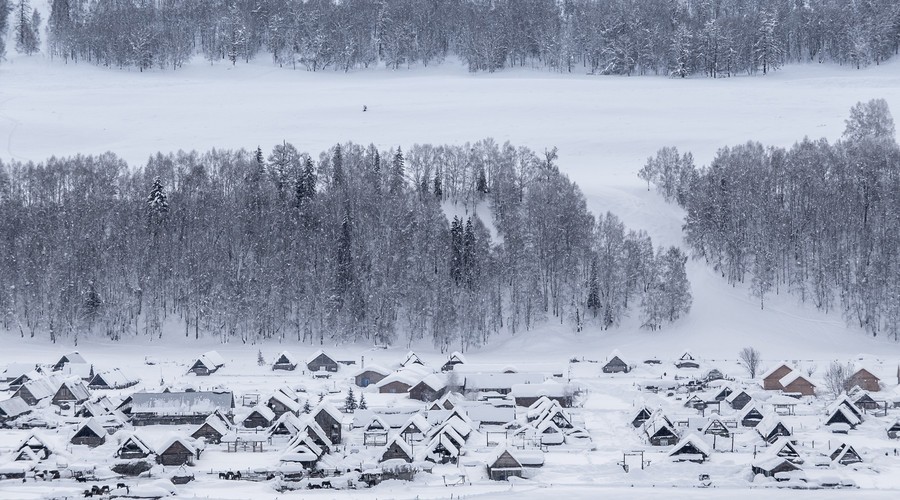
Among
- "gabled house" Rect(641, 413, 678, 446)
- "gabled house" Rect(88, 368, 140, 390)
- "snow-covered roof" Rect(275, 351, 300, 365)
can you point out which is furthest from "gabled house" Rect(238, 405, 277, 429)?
"gabled house" Rect(641, 413, 678, 446)

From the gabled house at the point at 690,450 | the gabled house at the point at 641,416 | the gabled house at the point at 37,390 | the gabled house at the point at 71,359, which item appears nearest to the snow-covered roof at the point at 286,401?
the gabled house at the point at 37,390

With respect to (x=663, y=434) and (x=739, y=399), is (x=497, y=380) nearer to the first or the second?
(x=739, y=399)

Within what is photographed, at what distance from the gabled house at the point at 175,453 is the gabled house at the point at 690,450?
64.9 feet

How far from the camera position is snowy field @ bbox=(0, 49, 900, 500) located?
44500 mm

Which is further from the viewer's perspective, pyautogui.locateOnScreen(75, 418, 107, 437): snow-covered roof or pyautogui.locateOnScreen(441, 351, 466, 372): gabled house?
pyautogui.locateOnScreen(441, 351, 466, 372): gabled house

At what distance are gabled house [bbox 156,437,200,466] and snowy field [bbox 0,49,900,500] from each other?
0.74 meters

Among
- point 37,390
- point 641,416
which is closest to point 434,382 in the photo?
point 641,416

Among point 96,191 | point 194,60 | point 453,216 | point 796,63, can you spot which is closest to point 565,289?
point 453,216

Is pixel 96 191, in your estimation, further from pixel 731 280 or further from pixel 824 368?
pixel 824 368

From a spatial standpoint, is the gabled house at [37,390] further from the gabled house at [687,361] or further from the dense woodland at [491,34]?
the dense woodland at [491,34]

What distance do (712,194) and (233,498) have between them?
55.3 m

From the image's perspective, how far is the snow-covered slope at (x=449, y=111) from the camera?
348 feet

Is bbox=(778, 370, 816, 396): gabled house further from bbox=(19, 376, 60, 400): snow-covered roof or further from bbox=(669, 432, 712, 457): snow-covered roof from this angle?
bbox=(19, 376, 60, 400): snow-covered roof

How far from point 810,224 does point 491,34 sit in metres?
69.1
